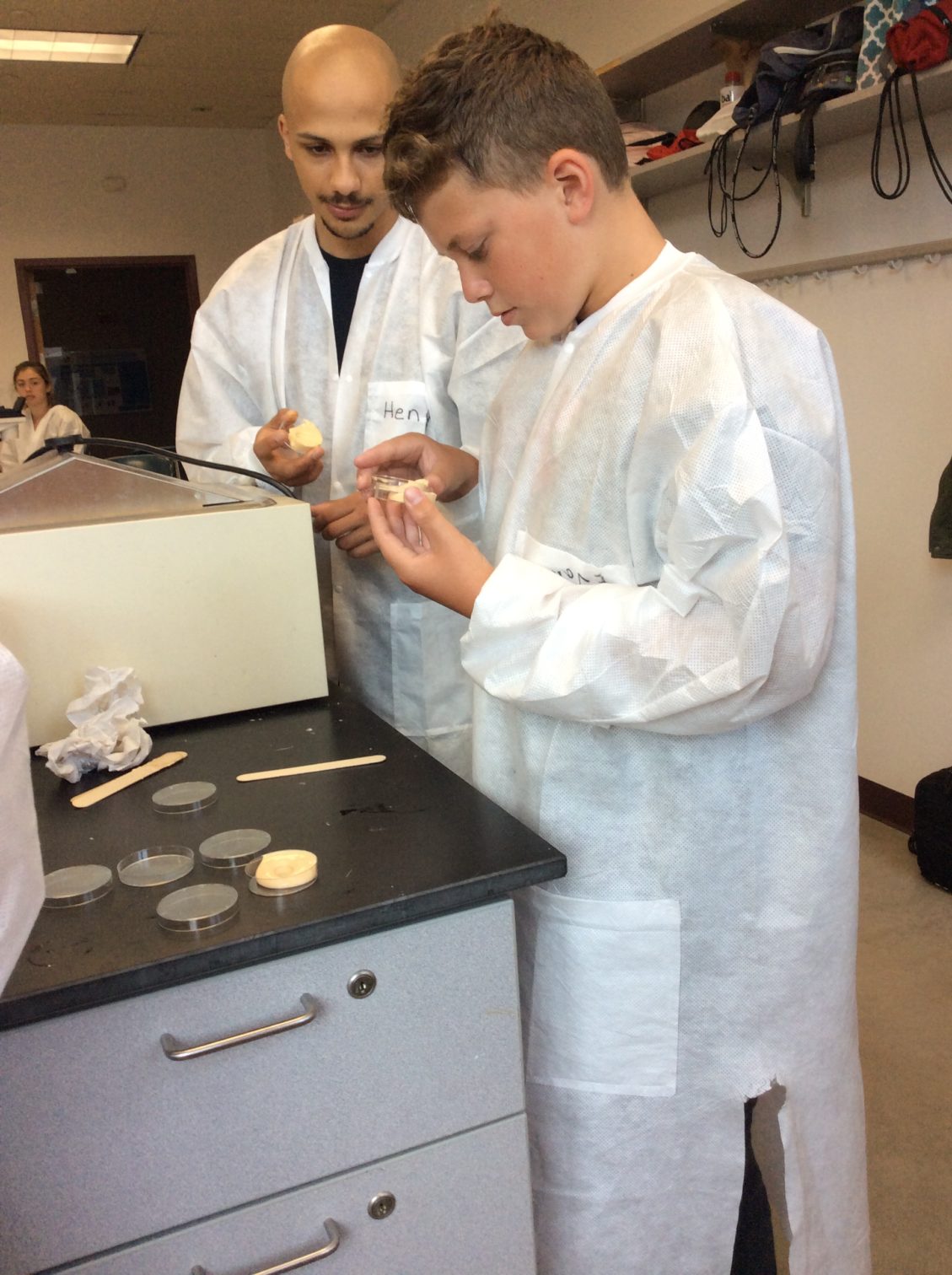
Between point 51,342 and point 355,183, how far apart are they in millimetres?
6830

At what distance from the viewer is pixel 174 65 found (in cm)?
544

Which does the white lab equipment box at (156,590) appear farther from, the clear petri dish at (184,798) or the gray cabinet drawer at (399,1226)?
the gray cabinet drawer at (399,1226)

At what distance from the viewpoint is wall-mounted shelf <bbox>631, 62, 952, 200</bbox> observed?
6.68 feet

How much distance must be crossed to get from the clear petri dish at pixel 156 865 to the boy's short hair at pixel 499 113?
0.59 meters

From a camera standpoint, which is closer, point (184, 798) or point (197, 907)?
point (197, 907)

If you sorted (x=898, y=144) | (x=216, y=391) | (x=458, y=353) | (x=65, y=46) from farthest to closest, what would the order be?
(x=65, y=46) → (x=898, y=144) → (x=216, y=391) → (x=458, y=353)

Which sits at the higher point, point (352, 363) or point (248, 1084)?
point (352, 363)

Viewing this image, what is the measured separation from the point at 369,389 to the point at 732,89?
168 cm

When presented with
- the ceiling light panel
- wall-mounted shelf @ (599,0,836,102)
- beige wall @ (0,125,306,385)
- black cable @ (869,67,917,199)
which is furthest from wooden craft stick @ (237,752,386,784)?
beige wall @ (0,125,306,385)

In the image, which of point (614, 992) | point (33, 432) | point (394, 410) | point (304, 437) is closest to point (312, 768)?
point (614, 992)

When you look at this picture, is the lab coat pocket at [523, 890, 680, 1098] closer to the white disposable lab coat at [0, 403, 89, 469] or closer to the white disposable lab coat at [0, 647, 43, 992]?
the white disposable lab coat at [0, 647, 43, 992]

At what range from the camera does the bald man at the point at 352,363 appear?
54.1 inches

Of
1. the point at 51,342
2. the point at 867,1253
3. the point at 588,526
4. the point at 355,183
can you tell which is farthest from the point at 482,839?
the point at 51,342

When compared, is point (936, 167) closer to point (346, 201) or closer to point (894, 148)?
point (894, 148)
